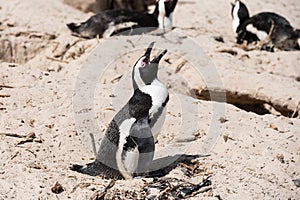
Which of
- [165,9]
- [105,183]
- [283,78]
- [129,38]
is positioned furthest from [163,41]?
[105,183]

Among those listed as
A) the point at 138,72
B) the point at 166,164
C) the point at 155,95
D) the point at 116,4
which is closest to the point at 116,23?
the point at 116,4

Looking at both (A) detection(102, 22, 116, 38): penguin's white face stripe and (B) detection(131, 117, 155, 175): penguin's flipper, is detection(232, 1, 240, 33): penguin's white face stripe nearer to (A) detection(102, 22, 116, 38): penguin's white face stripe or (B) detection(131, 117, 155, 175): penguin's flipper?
(A) detection(102, 22, 116, 38): penguin's white face stripe

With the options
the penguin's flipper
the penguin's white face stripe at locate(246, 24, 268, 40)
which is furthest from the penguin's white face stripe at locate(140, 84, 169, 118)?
the penguin's white face stripe at locate(246, 24, 268, 40)

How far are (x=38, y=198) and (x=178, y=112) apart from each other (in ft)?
5.95

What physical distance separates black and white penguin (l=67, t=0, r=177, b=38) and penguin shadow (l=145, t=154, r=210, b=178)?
297 centimetres

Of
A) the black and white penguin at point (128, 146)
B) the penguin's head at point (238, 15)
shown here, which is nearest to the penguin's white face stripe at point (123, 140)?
the black and white penguin at point (128, 146)

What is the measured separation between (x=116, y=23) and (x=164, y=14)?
0.76 metres

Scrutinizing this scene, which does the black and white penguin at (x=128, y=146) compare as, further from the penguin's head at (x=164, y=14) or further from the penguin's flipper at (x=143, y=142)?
the penguin's head at (x=164, y=14)

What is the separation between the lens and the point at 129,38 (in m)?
6.94

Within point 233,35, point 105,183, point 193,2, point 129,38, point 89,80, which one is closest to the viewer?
point 105,183

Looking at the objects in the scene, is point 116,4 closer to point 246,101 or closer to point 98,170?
point 246,101

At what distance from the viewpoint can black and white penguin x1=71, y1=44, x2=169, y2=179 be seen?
4.24 meters

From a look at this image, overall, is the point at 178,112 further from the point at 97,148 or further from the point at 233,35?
the point at 233,35

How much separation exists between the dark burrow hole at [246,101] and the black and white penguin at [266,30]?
155cm
